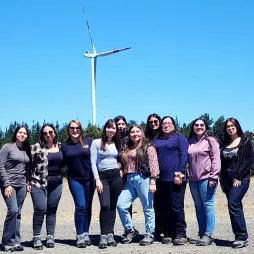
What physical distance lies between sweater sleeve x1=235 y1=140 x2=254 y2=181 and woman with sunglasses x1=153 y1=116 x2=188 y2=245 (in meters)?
0.87

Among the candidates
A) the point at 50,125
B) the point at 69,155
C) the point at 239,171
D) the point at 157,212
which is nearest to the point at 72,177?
the point at 69,155

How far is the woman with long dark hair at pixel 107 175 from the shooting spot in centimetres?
789

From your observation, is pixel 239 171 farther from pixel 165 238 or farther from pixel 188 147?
pixel 165 238

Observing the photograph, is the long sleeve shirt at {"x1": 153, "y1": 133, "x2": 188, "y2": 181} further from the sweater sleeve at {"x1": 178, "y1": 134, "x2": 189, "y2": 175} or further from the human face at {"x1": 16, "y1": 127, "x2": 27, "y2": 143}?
the human face at {"x1": 16, "y1": 127, "x2": 27, "y2": 143}

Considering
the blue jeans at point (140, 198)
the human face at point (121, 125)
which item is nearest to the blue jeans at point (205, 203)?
the blue jeans at point (140, 198)

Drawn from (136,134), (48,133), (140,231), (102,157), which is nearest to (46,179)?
(48,133)

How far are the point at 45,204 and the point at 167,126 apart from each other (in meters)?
2.34

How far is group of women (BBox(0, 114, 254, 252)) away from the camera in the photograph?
7.79 meters

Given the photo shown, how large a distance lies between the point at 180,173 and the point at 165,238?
3.82 feet

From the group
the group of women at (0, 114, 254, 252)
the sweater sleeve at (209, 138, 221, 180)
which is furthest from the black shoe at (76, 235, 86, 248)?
the sweater sleeve at (209, 138, 221, 180)

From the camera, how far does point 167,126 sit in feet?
26.6

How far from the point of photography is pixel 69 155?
786 centimetres

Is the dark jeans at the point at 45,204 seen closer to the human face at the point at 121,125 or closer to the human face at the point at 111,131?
the human face at the point at 111,131

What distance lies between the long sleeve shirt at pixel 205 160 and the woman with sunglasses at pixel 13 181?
8.68ft
